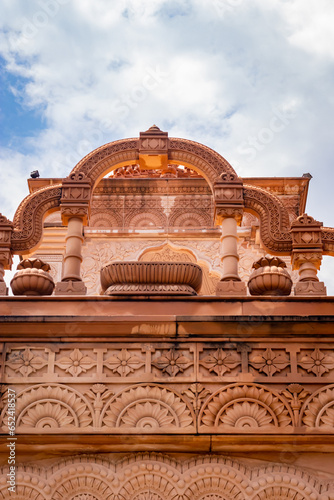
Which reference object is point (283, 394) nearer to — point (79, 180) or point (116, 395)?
point (116, 395)

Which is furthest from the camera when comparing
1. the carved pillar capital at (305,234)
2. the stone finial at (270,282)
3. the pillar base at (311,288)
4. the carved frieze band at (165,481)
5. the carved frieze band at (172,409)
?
the carved pillar capital at (305,234)

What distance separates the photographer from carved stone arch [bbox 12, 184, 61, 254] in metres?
7.98

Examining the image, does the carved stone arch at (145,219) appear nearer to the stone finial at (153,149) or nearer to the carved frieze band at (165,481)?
the stone finial at (153,149)

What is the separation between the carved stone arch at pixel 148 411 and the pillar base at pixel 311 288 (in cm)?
190

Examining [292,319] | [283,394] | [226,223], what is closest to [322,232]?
[226,223]

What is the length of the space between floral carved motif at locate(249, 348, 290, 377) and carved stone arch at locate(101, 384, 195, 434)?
71 cm

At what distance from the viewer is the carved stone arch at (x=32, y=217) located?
7980 mm

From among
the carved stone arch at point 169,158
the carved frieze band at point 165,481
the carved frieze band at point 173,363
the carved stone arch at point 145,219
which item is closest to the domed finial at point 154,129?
the carved stone arch at point 169,158

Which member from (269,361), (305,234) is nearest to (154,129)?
(305,234)

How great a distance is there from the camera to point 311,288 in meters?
7.45

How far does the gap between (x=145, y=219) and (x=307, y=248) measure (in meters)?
5.66

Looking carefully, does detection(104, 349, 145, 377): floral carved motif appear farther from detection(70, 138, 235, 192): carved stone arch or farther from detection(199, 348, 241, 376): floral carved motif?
detection(70, 138, 235, 192): carved stone arch

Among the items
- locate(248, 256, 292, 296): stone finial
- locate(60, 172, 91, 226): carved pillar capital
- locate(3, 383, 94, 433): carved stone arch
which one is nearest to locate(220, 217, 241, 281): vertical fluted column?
locate(248, 256, 292, 296): stone finial

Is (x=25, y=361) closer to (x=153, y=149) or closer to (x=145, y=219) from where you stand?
(x=153, y=149)
